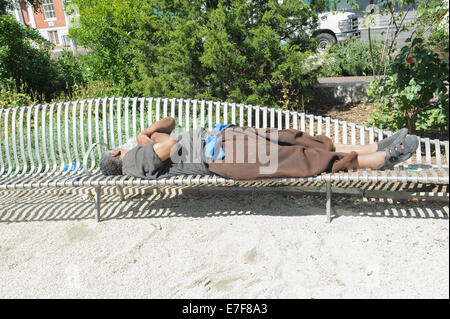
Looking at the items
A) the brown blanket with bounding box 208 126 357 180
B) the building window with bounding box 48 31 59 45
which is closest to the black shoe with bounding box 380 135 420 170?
the brown blanket with bounding box 208 126 357 180

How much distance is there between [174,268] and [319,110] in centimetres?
414

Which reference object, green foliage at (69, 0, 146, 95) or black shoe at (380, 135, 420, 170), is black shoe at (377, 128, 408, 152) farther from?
green foliage at (69, 0, 146, 95)

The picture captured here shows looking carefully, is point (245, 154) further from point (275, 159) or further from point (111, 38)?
point (111, 38)

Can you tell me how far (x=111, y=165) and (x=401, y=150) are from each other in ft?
8.16

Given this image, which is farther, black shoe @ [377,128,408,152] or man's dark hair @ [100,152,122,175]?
man's dark hair @ [100,152,122,175]

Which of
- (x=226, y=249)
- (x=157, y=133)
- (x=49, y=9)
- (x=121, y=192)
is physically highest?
(x=49, y=9)

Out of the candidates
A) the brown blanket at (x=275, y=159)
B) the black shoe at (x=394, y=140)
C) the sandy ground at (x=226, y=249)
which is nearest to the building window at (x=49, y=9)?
the sandy ground at (x=226, y=249)

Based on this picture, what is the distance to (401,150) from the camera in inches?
121

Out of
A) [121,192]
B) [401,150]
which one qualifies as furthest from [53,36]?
[401,150]

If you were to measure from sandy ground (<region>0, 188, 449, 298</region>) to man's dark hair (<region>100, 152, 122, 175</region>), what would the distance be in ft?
1.52

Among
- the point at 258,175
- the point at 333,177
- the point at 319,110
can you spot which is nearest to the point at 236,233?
the point at 258,175

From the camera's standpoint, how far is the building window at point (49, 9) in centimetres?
2538

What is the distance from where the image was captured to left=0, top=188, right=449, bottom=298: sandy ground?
2.54 metres

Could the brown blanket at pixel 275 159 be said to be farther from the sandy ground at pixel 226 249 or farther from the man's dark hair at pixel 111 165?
the man's dark hair at pixel 111 165
